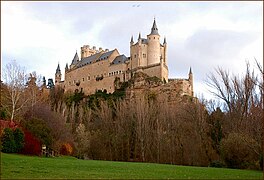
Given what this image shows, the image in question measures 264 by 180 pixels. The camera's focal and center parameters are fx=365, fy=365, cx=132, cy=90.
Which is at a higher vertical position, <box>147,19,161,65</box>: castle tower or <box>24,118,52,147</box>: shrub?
<box>147,19,161,65</box>: castle tower

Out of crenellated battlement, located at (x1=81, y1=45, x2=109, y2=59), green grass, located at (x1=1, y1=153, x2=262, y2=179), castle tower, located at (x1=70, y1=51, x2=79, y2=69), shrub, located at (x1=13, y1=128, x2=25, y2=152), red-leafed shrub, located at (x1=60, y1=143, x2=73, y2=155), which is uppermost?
crenellated battlement, located at (x1=81, y1=45, x2=109, y2=59)

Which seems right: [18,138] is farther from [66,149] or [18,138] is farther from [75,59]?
[75,59]

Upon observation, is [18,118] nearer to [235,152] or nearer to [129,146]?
[129,146]

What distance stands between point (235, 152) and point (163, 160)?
14.2 metres

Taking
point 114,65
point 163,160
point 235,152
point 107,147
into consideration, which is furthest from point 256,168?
point 114,65

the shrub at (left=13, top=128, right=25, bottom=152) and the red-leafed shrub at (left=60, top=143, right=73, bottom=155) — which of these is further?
the red-leafed shrub at (left=60, top=143, right=73, bottom=155)

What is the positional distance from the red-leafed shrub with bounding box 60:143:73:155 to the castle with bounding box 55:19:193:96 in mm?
33508

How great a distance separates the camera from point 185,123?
46469 mm

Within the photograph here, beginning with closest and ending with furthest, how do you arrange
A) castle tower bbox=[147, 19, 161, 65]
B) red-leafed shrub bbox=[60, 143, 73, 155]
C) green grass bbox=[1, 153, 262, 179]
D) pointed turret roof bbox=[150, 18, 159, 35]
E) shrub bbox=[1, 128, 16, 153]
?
green grass bbox=[1, 153, 262, 179] < shrub bbox=[1, 128, 16, 153] < red-leafed shrub bbox=[60, 143, 73, 155] < castle tower bbox=[147, 19, 161, 65] < pointed turret roof bbox=[150, 18, 159, 35]

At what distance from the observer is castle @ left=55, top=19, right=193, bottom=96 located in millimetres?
79688

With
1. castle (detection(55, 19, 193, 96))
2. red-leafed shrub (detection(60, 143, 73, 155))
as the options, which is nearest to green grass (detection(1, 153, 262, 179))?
red-leafed shrub (detection(60, 143, 73, 155))

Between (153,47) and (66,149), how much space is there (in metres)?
43.9

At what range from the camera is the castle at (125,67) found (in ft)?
261

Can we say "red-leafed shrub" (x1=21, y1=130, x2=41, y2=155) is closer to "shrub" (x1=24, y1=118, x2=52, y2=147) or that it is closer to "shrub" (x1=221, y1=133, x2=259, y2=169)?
"shrub" (x1=24, y1=118, x2=52, y2=147)
